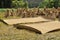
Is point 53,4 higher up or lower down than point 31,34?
lower down

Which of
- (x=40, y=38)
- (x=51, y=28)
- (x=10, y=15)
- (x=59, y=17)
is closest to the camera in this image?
(x=40, y=38)

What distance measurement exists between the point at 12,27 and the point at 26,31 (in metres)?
0.46

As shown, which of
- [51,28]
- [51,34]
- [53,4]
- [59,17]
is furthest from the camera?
[53,4]

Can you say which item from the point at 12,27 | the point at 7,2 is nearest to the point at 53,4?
the point at 7,2

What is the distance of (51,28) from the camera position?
3.37 m

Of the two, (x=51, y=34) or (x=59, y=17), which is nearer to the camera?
(x=51, y=34)

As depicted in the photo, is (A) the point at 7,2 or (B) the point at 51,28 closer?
(B) the point at 51,28

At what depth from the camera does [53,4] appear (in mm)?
8164

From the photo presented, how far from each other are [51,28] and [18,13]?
80.6 inches

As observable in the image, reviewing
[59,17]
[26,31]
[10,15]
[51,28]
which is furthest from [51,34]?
[10,15]

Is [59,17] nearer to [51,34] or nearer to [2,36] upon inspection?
[51,34]

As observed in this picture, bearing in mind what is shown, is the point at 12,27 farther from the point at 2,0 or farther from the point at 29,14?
the point at 2,0

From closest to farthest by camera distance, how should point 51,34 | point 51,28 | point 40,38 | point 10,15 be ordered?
1. point 40,38
2. point 51,34
3. point 51,28
4. point 10,15

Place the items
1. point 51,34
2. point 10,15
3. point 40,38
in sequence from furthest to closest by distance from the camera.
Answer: point 10,15
point 51,34
point 40,38
